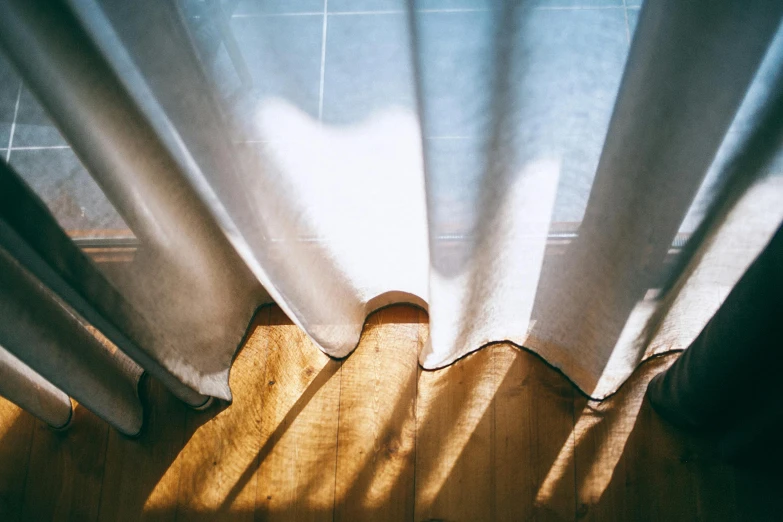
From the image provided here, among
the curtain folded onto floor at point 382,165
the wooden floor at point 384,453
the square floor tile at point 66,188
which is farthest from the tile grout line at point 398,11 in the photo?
the wooden floor at point 384,453

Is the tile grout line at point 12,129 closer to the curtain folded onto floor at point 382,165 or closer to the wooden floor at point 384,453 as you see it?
the curtain folded onto floor at point 382,165

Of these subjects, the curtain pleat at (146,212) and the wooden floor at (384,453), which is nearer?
the curtain pleat at (146,212)

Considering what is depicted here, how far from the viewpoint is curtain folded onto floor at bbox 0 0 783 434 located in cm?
57

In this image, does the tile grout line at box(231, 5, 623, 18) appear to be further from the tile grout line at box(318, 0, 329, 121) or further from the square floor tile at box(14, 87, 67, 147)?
the square floor tile at box(14, 87, 67, 147)

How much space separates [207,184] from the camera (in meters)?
0.77

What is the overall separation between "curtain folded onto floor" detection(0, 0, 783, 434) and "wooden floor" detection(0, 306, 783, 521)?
15cm

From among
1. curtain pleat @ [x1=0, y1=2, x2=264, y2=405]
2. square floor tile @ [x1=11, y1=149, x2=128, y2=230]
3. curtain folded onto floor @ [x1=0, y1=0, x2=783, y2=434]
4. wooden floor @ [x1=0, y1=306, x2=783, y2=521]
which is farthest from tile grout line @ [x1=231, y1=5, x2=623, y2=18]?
wooden floor @ [x1=0, y1=306, x2=783, y2=521]

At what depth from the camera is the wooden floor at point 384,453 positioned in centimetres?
105

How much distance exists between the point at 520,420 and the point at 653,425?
0.80 feet

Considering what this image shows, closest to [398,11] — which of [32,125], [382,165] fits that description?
[382,165]

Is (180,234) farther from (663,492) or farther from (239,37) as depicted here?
(663,492)

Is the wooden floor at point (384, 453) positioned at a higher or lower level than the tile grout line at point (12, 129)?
lower

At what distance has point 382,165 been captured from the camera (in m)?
0.77

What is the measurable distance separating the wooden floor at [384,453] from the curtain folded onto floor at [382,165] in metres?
0.15
